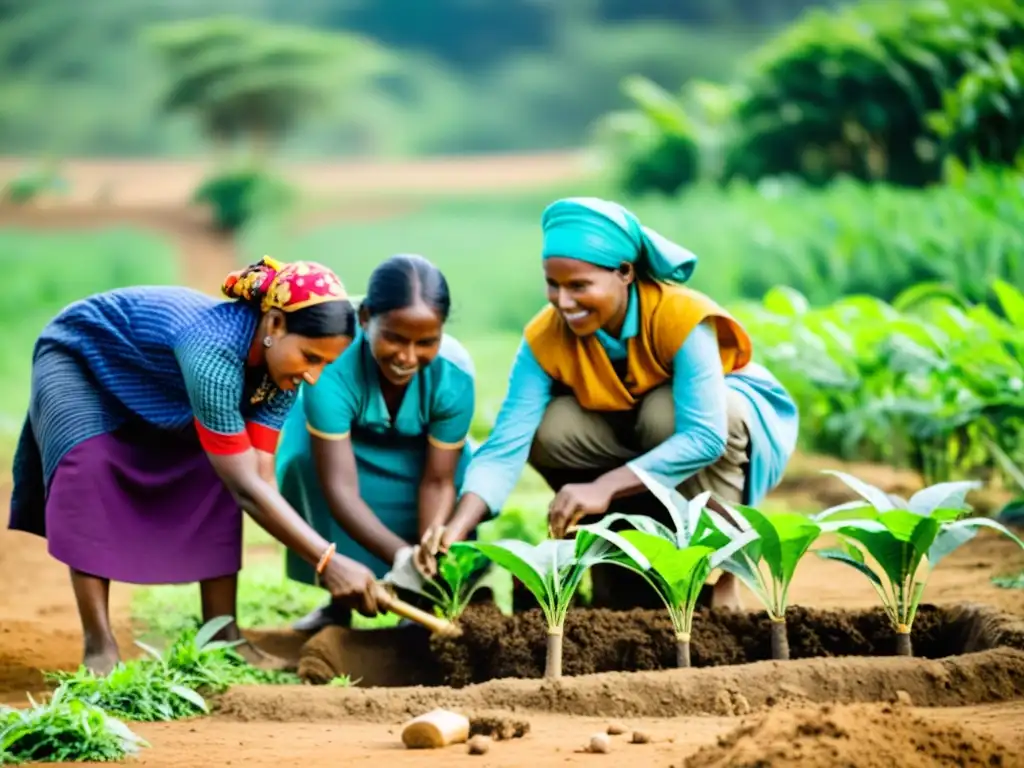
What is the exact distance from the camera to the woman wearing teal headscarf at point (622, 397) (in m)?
3.83

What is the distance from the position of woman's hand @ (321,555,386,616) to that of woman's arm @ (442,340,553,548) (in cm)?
26

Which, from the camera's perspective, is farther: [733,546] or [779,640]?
[779,640]

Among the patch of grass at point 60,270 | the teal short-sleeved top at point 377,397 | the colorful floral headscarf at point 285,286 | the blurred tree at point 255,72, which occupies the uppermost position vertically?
the blurred tree at point 255,72

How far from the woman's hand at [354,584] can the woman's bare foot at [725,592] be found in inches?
35.6

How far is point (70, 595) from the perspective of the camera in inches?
197

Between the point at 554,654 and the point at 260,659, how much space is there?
3.05ft

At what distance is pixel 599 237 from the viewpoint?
383cm

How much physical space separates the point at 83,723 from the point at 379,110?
13.6m

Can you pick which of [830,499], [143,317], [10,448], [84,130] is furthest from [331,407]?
[84,130]

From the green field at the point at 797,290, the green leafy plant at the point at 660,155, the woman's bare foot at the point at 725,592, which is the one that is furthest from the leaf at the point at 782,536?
the green leafy plant at the point at 660,155

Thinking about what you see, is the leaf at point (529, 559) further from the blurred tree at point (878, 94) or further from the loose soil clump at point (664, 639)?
the blurred tree at point (878, 94)

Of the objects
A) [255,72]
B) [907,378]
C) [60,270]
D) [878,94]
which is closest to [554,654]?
[907,378]

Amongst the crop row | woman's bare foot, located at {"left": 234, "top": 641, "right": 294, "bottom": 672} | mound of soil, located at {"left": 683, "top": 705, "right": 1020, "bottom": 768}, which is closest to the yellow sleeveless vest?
the crop row

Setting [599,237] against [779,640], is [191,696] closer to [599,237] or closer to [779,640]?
[779,640]
